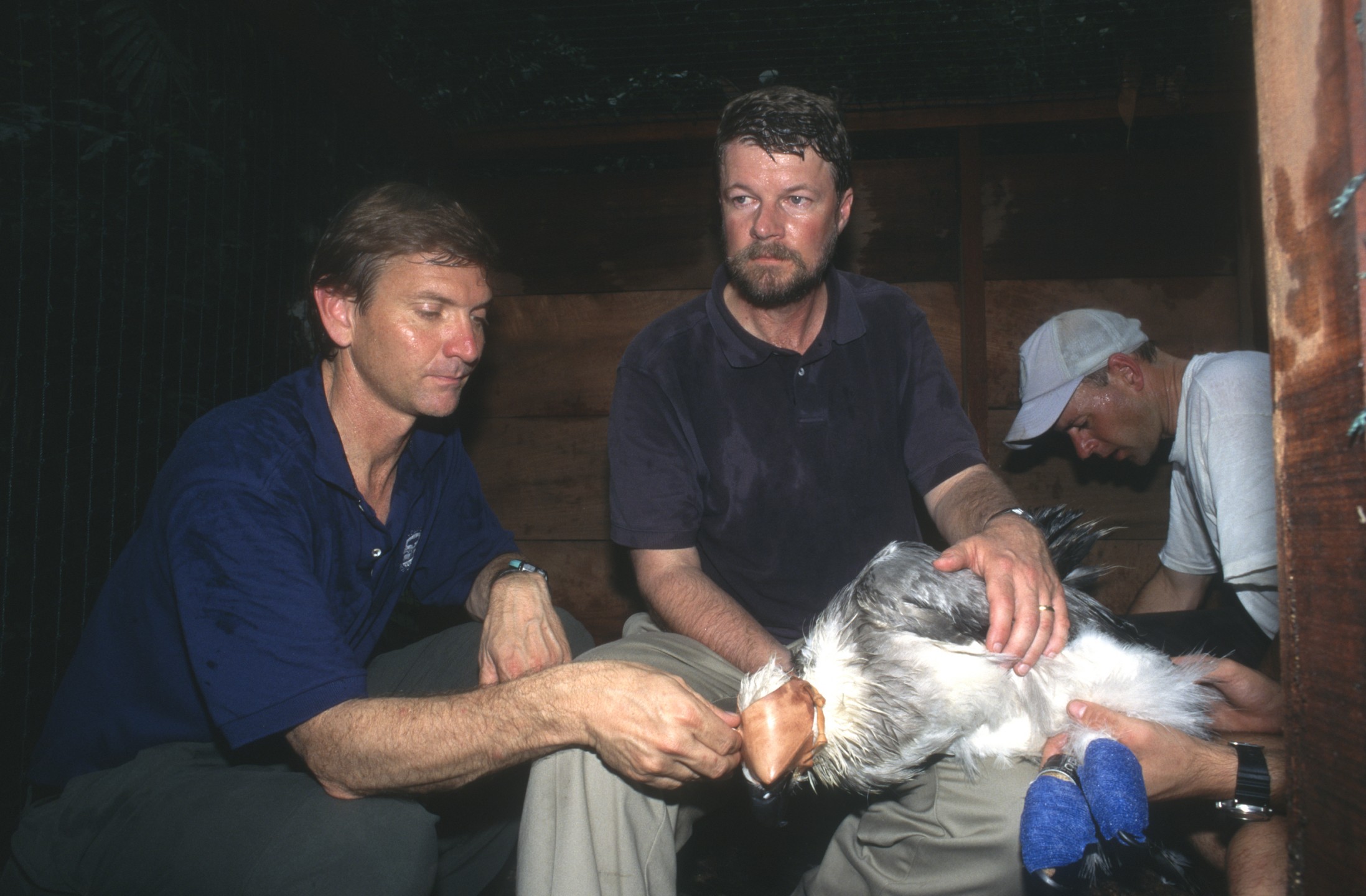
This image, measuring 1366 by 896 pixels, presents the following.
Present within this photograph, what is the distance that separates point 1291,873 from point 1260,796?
934mm

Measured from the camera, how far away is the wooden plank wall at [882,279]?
11.1 ft

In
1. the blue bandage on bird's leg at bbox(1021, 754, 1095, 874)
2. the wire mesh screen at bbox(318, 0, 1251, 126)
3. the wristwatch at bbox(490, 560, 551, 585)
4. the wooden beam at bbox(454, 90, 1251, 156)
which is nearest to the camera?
the blue bandage on bird's leg at bbox(1021, 754, 1095, 874)

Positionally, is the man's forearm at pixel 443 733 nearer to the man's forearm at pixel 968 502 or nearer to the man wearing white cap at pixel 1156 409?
the man's forearm at pixel 968 502

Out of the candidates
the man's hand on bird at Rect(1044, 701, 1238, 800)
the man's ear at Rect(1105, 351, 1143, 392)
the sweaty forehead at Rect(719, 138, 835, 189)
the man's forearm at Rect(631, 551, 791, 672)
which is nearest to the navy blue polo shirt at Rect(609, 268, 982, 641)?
the man's forearm at Rect(631, 551, 791, 672)

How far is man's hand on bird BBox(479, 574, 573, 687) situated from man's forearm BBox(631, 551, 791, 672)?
1.03ft

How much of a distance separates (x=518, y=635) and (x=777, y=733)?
835 mm

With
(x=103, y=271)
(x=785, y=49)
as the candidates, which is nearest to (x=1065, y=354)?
(x=785, y=49)

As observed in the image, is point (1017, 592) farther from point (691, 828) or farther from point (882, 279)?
point (882, 279)

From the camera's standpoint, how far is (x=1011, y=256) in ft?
11.3

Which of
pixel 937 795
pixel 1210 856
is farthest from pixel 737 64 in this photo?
pixel 1210 856

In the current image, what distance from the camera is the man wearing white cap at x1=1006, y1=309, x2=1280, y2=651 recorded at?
94.1 inches

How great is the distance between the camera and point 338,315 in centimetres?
210

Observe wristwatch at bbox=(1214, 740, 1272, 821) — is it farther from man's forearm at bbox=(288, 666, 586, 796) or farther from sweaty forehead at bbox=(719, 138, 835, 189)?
sweaty forehead at bbox=(719, 138, 835, 189)

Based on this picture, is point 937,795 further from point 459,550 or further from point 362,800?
point 459,550
